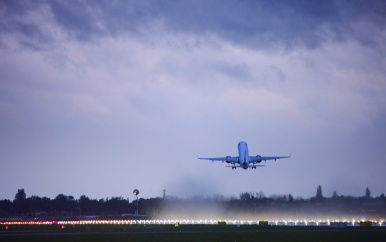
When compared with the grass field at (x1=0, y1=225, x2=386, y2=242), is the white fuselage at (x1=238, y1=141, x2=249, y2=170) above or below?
above

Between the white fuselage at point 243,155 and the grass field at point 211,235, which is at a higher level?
the white fuselage at point 243,155

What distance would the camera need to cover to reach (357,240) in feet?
215

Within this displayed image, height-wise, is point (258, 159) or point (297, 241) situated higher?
point (258, 159)

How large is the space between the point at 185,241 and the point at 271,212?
94341 millimetres

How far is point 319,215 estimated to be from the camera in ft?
451

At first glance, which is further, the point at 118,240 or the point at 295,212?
the point at 295,212

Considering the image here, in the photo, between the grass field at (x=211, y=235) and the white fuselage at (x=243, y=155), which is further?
the white fuselage at (x=243, y=155)

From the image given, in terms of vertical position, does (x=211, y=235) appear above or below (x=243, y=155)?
below

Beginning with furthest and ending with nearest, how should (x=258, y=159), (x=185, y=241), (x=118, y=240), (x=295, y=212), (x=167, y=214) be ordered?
(x=167, y=214)
(x=295, y=212)
(x=258, y=159)
(x=118, y=240)
(x=185, y=241)

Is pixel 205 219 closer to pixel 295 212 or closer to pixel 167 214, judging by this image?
pixel 167 214

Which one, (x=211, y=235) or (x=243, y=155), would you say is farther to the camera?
(x=243, y=155)

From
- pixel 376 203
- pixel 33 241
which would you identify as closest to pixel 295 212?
pixel 376 203

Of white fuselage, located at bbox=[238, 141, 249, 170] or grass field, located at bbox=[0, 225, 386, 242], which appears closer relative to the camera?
grass field, located at bbox=[0, 225, 386, 242]

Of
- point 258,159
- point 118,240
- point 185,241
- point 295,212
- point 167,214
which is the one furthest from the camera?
point 167,214
